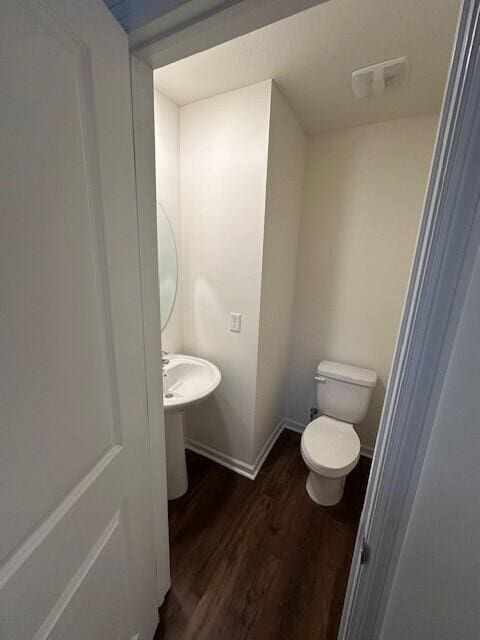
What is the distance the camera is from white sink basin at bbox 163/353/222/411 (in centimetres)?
158

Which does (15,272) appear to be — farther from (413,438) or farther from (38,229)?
(413,438)

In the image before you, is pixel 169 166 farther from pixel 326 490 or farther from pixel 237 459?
pixel 326 490

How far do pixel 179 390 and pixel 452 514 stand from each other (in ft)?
4.58

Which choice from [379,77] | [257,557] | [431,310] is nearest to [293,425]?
[257,557]

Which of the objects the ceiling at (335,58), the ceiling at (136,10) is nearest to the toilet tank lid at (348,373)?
the ceiling at (335,58)

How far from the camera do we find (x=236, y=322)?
1658 mm

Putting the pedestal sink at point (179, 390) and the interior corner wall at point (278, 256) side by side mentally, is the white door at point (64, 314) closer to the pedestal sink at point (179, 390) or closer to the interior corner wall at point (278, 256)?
the pedestal sink at point (179, 390)

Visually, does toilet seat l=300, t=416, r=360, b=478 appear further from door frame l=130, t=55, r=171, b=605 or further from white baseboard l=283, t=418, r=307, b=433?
door frame l=130, t=55, r=171, b=605

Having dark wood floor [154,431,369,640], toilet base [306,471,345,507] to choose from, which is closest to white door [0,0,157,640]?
dark wood floor [154,431,369,640]

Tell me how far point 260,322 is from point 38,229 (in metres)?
Answer: 1.25

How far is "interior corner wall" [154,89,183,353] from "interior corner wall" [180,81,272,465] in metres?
0.04

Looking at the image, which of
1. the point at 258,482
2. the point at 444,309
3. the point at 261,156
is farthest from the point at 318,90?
the point at 258,482

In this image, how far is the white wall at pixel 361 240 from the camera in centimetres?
163

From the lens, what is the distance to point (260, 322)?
1604 mm
